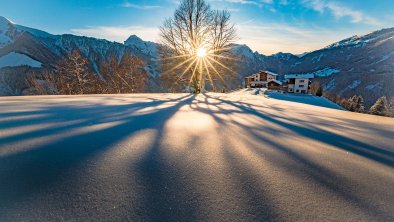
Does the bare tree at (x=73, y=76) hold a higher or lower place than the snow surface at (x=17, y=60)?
lower

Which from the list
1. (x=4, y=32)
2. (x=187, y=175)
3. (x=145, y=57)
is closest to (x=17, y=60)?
(x=4, y=32)

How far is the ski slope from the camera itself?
1.33m

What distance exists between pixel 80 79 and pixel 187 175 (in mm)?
20538

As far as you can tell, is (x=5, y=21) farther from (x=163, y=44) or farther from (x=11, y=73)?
(x=163, y=44)

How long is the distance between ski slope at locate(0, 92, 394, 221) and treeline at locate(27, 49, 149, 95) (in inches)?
699

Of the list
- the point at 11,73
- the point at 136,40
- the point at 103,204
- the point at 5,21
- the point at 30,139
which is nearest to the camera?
the point at 103,204

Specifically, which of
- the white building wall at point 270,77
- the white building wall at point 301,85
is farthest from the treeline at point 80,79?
the white building wall at point 301,85

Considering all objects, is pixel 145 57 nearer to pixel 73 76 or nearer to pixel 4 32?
pixel 4 32

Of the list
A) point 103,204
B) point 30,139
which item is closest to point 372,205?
point 103,204

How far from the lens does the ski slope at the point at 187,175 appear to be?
1.33 metres

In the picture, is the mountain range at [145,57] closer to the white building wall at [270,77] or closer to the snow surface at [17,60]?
the snow surface at [17,60]

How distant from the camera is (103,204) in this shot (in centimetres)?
136

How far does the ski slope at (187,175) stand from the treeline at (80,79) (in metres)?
17.8

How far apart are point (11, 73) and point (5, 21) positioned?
11394cm
